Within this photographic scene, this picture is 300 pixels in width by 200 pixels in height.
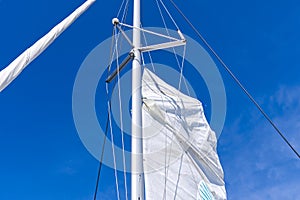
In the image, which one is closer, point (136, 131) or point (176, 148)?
point (136, 131)

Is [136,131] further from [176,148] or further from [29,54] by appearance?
[29,54]

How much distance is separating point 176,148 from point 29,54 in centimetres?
387

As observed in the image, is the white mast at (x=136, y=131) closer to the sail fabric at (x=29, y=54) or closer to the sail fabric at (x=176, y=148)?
the sail fabric at (x=176, y=148)

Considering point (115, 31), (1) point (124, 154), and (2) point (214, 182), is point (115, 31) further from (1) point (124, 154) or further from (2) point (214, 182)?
(2) point (214, 182)

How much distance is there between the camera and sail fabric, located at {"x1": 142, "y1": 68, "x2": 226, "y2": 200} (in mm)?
5668

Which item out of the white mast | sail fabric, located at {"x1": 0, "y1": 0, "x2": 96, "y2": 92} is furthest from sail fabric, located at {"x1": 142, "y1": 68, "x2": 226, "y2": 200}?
sail fabric, located at {"x1": 0, "y1": 0, "x2": 96, "y2": 92}

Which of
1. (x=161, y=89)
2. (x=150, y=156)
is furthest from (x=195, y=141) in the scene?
(x=150, y=156)

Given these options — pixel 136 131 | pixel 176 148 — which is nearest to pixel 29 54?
pixel 136 131

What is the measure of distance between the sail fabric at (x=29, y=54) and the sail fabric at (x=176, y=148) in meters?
2.31

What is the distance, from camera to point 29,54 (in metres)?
2.96

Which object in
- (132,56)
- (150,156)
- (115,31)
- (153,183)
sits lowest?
(153,183)

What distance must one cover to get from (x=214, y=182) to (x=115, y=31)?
3.28 meters

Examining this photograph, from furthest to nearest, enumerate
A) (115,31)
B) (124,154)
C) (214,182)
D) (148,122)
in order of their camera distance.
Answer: (214,182)
(115,31)
(148,122)
(124,154)

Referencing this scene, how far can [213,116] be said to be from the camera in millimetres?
7676
